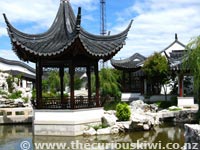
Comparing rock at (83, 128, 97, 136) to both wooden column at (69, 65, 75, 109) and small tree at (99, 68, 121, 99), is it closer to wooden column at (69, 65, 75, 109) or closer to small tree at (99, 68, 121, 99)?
wooden column at (69, 65, 75, 109)

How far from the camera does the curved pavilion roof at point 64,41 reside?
13016 mm

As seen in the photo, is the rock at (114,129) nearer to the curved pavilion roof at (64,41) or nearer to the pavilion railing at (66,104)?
the pavilion railing at (66,104)

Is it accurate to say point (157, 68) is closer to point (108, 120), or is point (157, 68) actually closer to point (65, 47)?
→ point (108, 120)

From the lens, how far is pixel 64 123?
1322 cm

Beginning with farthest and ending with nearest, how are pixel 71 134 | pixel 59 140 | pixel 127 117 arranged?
pixel 127 117 → pixel 71 134 → pixel 59 140

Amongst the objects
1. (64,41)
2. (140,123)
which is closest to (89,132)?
(140,123)

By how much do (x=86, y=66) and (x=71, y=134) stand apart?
298cm

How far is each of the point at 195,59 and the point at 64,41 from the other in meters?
5.02

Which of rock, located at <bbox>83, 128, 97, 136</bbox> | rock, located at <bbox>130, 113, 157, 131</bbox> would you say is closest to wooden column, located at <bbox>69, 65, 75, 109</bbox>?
rock, located at <bbox>83, 128, 97, 136</bbox>

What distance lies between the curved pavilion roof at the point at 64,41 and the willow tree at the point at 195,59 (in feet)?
8.63

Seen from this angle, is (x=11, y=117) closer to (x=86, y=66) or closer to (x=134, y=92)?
(x=86, y=66)

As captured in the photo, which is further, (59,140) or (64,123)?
(64,123)

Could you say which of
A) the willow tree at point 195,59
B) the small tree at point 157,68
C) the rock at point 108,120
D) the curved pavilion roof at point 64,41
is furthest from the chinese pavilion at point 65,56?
the small tree at point 157,68

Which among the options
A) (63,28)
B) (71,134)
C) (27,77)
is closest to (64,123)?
(71,134)
